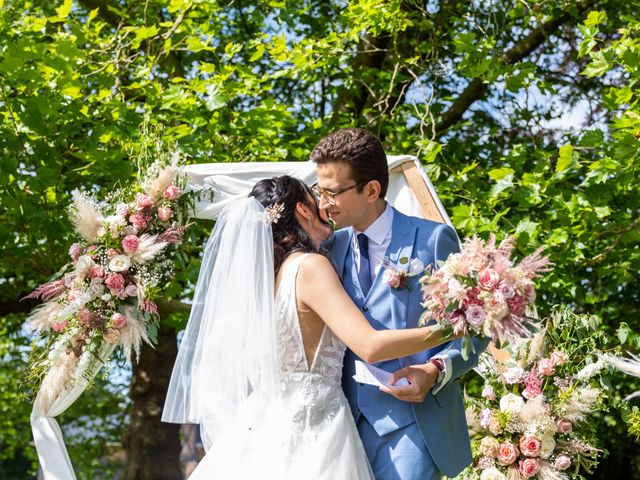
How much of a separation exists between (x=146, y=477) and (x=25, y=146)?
13.5ft

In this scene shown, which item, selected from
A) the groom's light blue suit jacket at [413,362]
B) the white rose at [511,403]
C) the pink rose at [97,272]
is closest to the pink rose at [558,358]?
the white rose at [511,403]

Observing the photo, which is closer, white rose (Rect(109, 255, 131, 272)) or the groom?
the groom

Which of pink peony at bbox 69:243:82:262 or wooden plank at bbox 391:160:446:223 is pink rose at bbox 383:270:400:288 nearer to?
wooden plank at bbox 391:160:446:223

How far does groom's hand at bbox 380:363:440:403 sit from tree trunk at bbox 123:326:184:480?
6.41 meters

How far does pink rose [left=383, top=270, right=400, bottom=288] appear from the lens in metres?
3.47

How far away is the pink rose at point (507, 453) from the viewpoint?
4.62 metres

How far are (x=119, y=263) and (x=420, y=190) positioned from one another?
5.62 ft

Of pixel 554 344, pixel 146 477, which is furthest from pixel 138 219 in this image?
pixel 146 477

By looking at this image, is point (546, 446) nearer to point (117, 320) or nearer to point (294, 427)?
point (294, 427)

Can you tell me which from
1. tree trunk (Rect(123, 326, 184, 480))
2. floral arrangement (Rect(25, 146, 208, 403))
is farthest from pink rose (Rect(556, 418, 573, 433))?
tree trunk (Rect(123, 326, 184, 480))

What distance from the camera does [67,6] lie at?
21.9 feet

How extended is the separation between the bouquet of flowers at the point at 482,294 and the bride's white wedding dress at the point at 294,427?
2.02ft

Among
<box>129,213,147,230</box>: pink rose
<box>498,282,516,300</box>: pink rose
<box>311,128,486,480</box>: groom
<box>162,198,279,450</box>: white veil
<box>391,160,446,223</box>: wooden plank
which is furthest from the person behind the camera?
<box>391,160,446,223</box>: wooden plank

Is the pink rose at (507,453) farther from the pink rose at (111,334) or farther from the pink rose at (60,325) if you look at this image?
the pink rose at (60,325)
